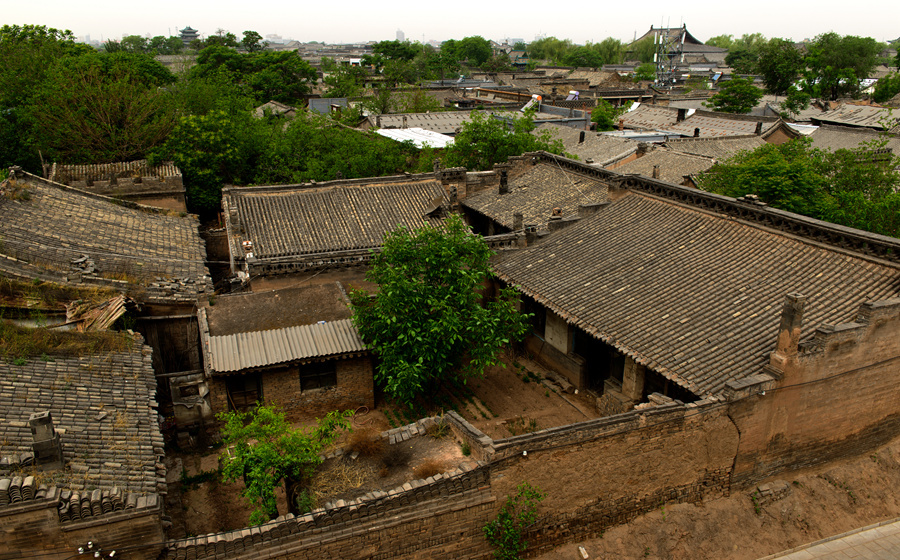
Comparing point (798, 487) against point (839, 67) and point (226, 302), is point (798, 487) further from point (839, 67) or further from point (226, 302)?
point (839, 67)

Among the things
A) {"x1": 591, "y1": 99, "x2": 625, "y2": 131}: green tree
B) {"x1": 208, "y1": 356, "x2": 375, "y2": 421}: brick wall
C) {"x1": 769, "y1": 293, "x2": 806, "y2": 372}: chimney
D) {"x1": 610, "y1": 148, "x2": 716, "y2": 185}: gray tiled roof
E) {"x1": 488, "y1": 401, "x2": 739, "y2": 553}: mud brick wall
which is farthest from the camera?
{"x1": 591, "y1": 99, "x2": 625, "y2": 131}: green tree

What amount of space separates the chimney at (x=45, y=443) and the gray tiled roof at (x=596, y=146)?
1301 inches

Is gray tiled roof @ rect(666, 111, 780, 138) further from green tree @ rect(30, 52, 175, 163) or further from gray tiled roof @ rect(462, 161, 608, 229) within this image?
green tree @ rect(30, 52, 175, 163)

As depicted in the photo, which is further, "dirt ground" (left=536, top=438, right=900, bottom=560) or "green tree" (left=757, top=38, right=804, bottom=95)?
"green tree" (left=757, top=38, right=804, bottom=95)

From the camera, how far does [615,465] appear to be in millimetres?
12523

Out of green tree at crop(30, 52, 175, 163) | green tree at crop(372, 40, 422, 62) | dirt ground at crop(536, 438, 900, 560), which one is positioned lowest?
dirt ground at crop(536, 438, 900, 560)

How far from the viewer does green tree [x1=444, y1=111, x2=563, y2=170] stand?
33.3m

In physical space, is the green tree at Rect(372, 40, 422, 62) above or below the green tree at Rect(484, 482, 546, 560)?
above

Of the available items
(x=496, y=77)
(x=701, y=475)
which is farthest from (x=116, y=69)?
(x=496, y=77)

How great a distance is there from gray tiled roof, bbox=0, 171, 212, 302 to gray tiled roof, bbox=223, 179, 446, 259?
2164mm

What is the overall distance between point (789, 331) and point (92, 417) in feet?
45.1

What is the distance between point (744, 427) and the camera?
13203 mm

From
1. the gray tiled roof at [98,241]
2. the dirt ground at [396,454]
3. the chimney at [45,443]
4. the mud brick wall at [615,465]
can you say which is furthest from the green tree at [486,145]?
the chimney at [45,443]

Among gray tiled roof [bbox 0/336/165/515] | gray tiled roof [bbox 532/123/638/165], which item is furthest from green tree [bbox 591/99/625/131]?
gray tiled roof [bbox 0/336/165/515]
